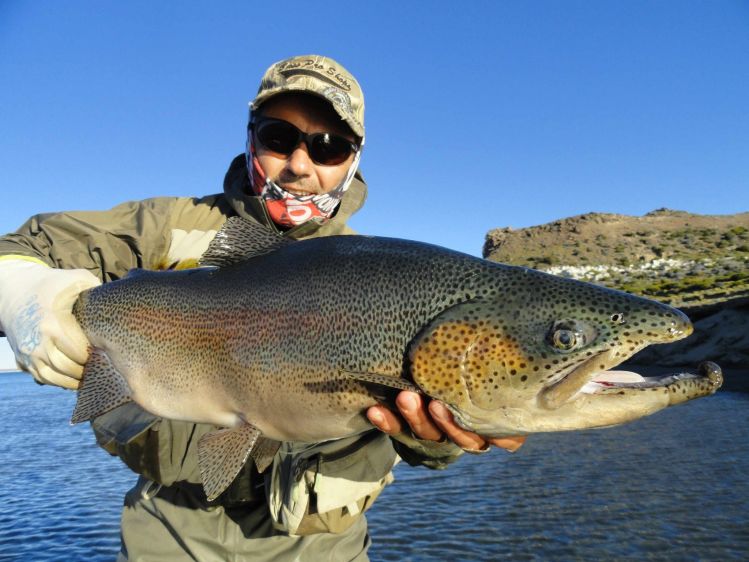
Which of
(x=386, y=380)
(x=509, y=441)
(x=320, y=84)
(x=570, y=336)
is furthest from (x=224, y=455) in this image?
Answer: (x=320, y=84)

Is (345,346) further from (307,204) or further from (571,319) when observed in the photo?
(307,204)

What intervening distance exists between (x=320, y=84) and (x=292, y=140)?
0.43 metres

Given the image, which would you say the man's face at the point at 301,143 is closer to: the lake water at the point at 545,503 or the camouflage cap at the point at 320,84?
the camouflage cap at the point at 320,84

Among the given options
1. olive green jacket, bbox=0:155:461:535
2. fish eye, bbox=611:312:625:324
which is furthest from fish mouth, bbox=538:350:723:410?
olive green jacket, bbox=0:155:461:535

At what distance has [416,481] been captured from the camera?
11680 mm

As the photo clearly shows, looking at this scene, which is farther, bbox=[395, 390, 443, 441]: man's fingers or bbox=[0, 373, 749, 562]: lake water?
bbox=[0, 373, 749, 562]: lake water

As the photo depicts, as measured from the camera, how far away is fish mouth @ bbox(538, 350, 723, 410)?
218cm

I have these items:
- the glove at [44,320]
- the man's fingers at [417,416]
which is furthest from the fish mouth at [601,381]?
the glove at [44,320]

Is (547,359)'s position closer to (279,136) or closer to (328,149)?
(328,149)

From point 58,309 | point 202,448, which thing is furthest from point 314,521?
point 58,309

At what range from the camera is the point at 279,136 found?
12.8 feet

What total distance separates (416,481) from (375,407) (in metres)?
9.92

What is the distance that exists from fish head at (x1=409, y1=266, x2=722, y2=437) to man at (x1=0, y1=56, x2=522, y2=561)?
0.60 feet

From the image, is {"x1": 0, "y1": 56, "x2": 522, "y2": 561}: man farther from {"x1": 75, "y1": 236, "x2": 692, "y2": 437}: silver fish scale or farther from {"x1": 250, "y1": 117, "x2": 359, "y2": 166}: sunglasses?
{"x1": 75, "y1": 236, "x2": 692, "y2": 437}: silver fish scale
